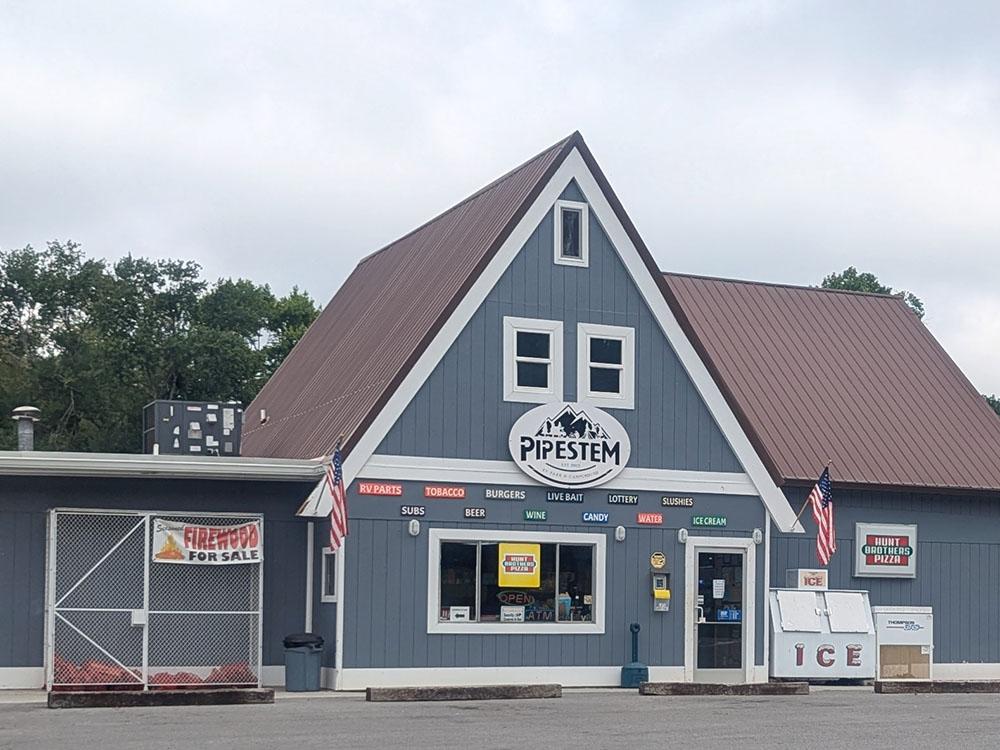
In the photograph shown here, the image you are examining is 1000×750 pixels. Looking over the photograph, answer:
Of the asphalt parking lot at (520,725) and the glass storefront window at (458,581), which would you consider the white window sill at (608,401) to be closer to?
the glass storefront window at (458,581)

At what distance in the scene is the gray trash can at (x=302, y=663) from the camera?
25406mm

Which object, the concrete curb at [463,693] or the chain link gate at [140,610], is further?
the chain link gate at [140,610]

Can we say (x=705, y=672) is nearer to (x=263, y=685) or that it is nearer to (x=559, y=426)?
(x=559, y=426)

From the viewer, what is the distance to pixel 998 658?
1288 inches

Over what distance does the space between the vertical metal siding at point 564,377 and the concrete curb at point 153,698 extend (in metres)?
5.42

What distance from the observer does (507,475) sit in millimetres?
27312

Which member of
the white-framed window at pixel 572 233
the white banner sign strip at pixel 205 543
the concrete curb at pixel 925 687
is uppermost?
the white-framed window at pixel 572 233

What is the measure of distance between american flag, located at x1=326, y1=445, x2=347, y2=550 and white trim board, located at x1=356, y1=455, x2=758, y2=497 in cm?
95

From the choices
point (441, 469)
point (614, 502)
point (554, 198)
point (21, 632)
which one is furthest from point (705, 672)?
point (21, 632)

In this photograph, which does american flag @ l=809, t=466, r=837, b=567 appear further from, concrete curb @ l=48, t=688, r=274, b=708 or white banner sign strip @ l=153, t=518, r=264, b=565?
concrete curb @ l=48, t=688, r=274, b=708

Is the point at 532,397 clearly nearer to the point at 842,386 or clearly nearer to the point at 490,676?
the point at 490,676

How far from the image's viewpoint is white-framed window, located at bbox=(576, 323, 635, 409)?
28.2 m

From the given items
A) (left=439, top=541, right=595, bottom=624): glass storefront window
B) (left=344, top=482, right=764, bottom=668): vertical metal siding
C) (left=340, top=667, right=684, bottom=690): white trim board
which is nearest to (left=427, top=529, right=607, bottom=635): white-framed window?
(left=439, top=541, right=595, bottom=624): glass storefront window

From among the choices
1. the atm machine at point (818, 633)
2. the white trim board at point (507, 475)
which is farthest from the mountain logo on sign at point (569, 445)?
the atm machine at point (818, 633)
